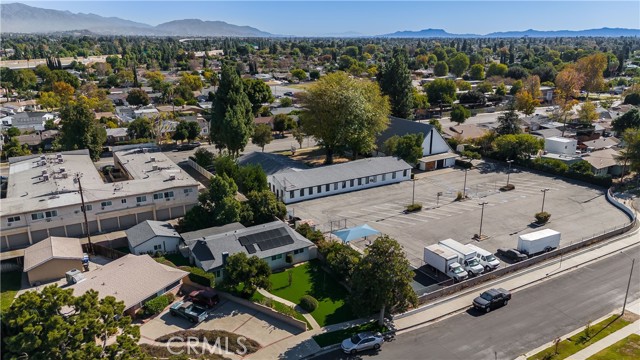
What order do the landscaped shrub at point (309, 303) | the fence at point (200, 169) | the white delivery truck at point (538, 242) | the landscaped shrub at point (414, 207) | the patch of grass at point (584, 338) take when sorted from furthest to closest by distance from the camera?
1. the fence at point (200, 169)
2. the landscaped shrub at point (414, 207)
3. the white delivery truck at point (538, 242)
4. the landscaped shrub at point (309, 303)
5. the patch of grass at point (584, 338)

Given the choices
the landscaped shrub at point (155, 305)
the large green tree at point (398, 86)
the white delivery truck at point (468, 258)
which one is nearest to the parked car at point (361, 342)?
the white delivery truck at point (468, 258)

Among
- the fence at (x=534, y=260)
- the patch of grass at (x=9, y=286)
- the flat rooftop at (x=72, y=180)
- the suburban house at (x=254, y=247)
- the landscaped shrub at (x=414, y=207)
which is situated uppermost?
the flat rooftop at (x=72, y=180)

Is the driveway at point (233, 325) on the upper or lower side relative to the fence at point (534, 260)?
lower

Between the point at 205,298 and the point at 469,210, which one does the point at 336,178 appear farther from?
the point at 205,298

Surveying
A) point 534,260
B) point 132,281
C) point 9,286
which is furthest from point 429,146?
point 9,286

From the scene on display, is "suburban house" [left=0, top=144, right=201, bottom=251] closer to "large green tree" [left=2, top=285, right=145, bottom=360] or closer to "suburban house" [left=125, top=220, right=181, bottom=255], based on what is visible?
"suburban house" [left=125, top=220, right=181, bottom=255]

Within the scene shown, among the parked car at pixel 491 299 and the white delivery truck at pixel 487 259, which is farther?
the white delivery truck at pixel 487 259

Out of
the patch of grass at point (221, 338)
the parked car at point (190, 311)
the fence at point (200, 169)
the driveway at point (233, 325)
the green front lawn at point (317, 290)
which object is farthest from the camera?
the fence at point (200, 169)

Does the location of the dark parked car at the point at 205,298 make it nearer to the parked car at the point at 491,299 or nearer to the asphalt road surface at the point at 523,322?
the asphalt road surface at the point at 523,322
